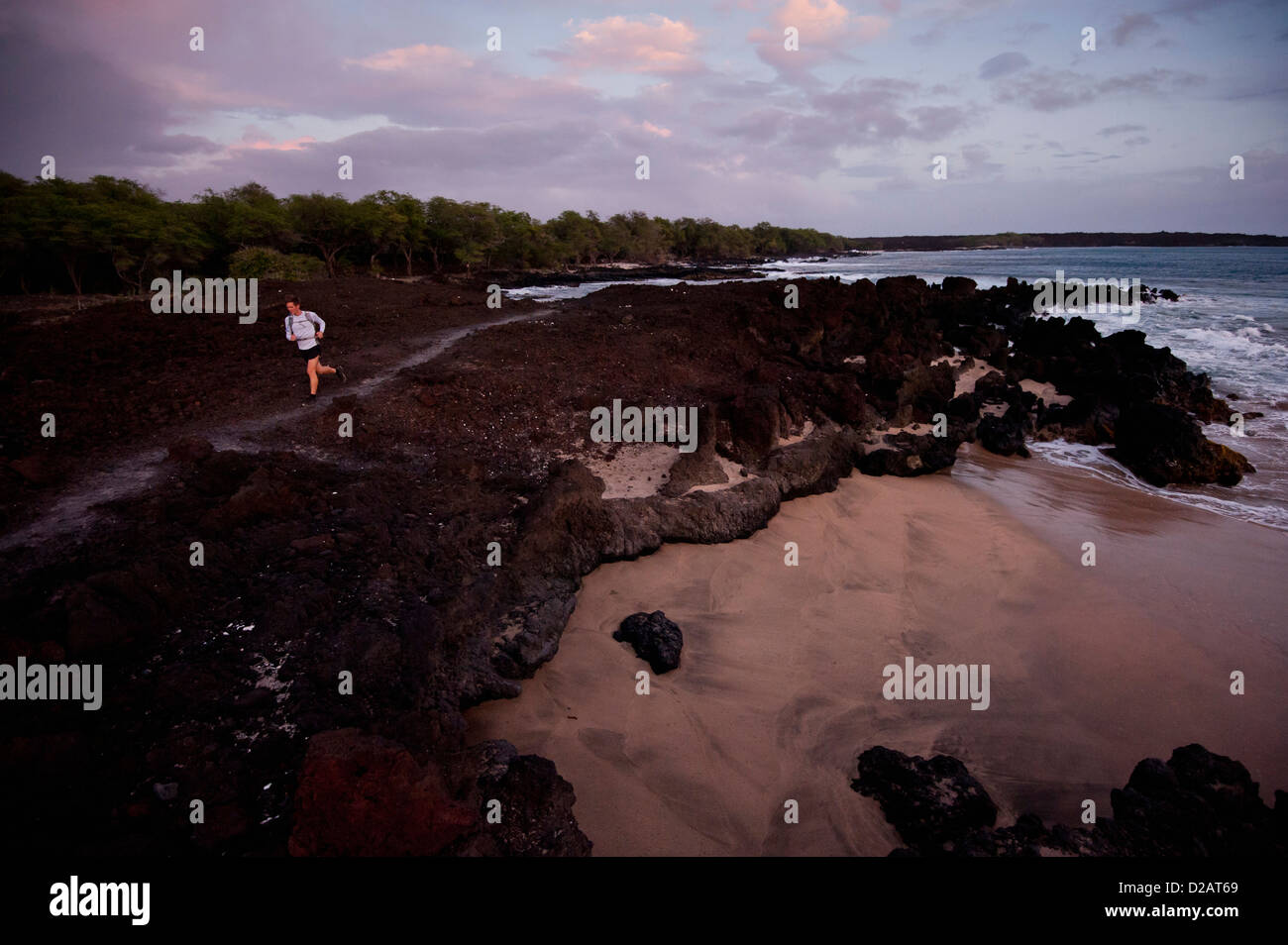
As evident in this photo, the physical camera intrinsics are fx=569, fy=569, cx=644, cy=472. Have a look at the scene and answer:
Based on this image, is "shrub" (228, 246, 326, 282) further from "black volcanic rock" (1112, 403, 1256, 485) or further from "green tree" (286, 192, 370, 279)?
"black volcanic rock" (1112, 403, 1256, 485)

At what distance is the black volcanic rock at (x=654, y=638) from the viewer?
17.5ft

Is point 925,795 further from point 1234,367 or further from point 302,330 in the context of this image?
point 1234,367

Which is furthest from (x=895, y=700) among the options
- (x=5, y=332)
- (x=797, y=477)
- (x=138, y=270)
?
(x=138, y=270)

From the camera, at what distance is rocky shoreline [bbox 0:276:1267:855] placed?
3086 millimetres

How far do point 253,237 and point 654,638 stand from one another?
36.4m

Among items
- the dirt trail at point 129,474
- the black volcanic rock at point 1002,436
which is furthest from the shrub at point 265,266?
the black volcanic rock at point 1002,436

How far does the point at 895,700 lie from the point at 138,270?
Result: 3031cm

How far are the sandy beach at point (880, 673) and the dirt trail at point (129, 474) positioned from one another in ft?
15.6

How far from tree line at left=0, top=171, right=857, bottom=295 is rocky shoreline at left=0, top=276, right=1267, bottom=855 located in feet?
40.7

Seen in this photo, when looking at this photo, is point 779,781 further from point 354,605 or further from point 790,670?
point 354,605

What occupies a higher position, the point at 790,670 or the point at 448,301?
→ the point at 448,301

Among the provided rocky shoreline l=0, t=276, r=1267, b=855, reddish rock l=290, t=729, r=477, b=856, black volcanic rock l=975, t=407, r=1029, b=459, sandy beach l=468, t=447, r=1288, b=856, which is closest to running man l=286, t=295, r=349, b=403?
rocky shoreline l=0, t=276, r=1267, b=855

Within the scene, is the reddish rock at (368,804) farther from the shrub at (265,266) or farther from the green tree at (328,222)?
the green tree at (328,222)

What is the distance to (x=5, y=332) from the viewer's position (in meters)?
12.9
